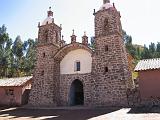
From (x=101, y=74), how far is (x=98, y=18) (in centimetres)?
547

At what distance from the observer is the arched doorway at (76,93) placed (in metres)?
24.2

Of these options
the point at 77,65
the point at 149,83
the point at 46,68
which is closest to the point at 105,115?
the point at 149,83

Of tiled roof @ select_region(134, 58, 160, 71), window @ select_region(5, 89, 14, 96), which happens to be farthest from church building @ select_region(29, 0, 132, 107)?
window @ select_region(5, 89, 14, 96)

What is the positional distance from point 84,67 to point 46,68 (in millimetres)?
4169

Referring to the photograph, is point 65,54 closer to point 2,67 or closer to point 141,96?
point 141,96

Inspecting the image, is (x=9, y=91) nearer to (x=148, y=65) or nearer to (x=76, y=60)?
(x=76, y=60)

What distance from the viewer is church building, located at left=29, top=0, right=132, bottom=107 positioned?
20234 mm

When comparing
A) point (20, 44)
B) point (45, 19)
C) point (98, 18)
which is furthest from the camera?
point (20, 44)

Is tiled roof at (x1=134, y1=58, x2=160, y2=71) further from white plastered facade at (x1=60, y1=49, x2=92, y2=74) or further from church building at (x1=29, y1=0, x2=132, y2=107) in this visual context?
white plastered facade at (x1=60, y1=49, x2=92, y2=74)

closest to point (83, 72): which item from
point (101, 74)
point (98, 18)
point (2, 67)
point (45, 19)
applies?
point (101, 74)

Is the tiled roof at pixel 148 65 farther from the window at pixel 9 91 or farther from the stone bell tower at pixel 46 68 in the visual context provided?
the window at pixel 9 91

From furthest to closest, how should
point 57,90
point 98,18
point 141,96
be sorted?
point 57,90 < point 98,18 < point 141,96

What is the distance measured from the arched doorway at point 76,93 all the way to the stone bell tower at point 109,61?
4061mm

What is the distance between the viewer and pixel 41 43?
25422 millimetres
